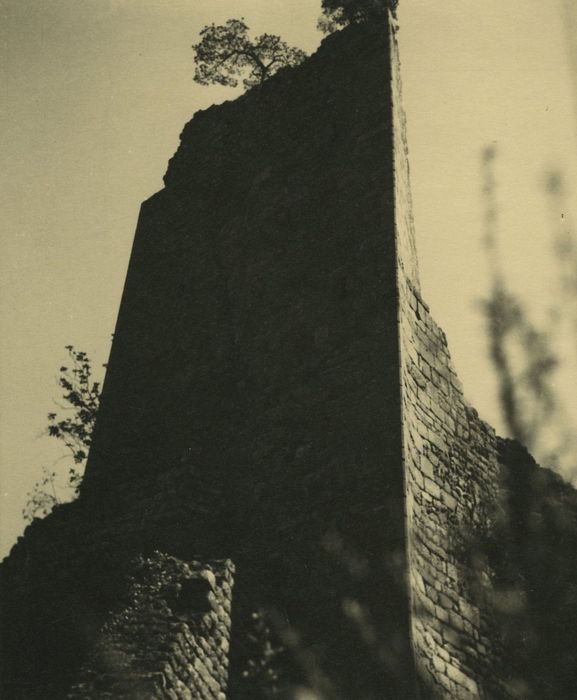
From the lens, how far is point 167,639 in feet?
17.6

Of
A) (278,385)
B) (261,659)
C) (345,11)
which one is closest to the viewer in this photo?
(261,659)

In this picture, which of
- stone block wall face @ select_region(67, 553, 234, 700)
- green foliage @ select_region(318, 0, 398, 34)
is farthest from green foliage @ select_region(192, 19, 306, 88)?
stone block wall face @ select_region(67, 553, 234, 700)

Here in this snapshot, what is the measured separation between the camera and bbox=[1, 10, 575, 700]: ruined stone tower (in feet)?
18.1

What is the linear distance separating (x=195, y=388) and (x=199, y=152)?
3412 millimetres

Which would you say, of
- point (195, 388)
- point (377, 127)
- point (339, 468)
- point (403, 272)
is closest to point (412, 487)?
point (339, 468)

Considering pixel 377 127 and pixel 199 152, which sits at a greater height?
pixel 199 152

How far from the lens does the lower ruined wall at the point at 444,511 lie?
221 inches

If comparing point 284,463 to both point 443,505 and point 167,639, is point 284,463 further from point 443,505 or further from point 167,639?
point 167,639

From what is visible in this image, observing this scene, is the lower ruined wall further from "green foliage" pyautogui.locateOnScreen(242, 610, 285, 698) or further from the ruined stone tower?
"green foliage" pyautogui.locateOnScreen(242, 610, 285, 698)

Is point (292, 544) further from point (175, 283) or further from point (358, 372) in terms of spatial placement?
point (175, 283)

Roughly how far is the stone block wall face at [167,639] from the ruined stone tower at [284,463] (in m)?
0.02

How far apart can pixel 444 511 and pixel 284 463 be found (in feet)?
4.20

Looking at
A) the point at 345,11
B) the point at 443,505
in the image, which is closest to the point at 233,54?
the point at 345,11

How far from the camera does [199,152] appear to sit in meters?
10.5
